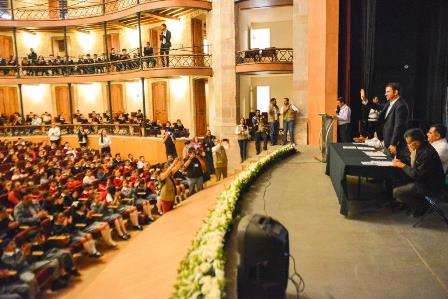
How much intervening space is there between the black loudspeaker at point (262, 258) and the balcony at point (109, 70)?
1571 cm

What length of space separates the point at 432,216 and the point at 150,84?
727 inches

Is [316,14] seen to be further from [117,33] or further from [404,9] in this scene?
[117,33]

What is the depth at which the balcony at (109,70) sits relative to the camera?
18297mm

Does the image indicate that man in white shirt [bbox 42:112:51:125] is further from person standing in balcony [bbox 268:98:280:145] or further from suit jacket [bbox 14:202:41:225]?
suit jacket [bbox 14:202:41:225]

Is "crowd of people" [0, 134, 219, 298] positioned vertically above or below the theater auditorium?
below

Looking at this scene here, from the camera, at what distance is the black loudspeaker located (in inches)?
120

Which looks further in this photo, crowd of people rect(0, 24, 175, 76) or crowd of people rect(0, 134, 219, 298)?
crowd of people rect(0, 24, 175, 76)

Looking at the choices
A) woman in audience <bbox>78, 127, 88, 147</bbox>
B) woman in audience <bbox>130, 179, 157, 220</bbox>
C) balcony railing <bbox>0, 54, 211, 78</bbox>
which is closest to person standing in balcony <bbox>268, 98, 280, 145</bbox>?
woman in audience <bbox>130, 179, 157, 220</bbox>

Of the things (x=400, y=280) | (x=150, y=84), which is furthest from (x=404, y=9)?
(x=150, y=84)

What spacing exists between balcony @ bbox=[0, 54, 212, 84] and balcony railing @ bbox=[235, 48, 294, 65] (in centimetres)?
177

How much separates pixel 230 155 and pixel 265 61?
477 centimetres

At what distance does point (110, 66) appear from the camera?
21.3 m

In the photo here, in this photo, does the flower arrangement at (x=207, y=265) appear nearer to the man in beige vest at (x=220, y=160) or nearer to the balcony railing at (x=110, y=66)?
the man in beige vest at (x=220, y=160)

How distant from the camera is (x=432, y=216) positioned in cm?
543
